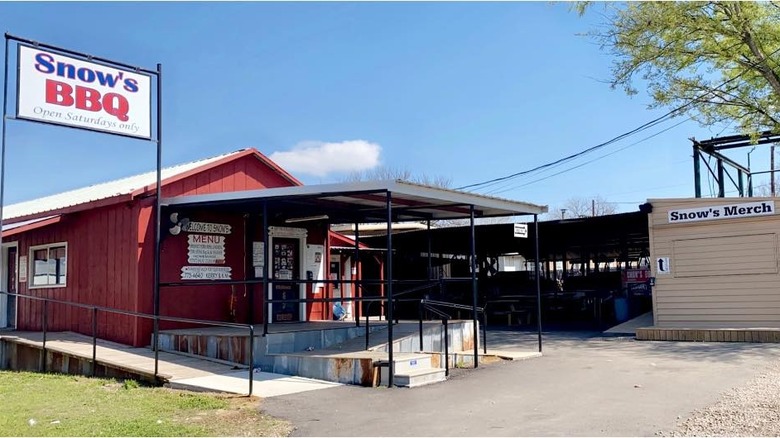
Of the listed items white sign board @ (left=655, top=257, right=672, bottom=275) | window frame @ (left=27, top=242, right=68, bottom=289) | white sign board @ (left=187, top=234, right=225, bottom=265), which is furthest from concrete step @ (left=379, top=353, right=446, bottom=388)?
white sign board @ (left=655, top=257, right=672, bottom=275)

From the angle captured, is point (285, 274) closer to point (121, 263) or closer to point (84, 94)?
point (121, 263)

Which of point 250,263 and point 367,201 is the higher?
point 367,201

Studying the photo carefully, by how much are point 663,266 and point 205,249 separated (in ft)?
35.9

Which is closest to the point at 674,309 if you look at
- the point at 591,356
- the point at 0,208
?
the point at 591,356

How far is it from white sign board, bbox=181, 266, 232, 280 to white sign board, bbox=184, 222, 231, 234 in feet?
2.29

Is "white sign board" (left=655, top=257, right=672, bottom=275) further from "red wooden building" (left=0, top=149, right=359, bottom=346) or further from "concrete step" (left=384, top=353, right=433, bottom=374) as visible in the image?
"concrete step" (left=384, top=353, right=433, bottom=374)

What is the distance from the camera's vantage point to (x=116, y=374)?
10.3 m

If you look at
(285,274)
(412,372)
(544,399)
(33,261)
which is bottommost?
(544,399)

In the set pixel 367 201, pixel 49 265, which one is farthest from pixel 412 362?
pixel 49 265

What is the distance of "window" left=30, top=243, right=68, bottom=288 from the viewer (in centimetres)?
1388

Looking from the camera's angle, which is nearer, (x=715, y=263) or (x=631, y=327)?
(x=715, y=263)

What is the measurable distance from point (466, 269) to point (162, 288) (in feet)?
60.2

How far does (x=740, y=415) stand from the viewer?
7227 mm

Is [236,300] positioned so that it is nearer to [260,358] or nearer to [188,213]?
[188,213]
